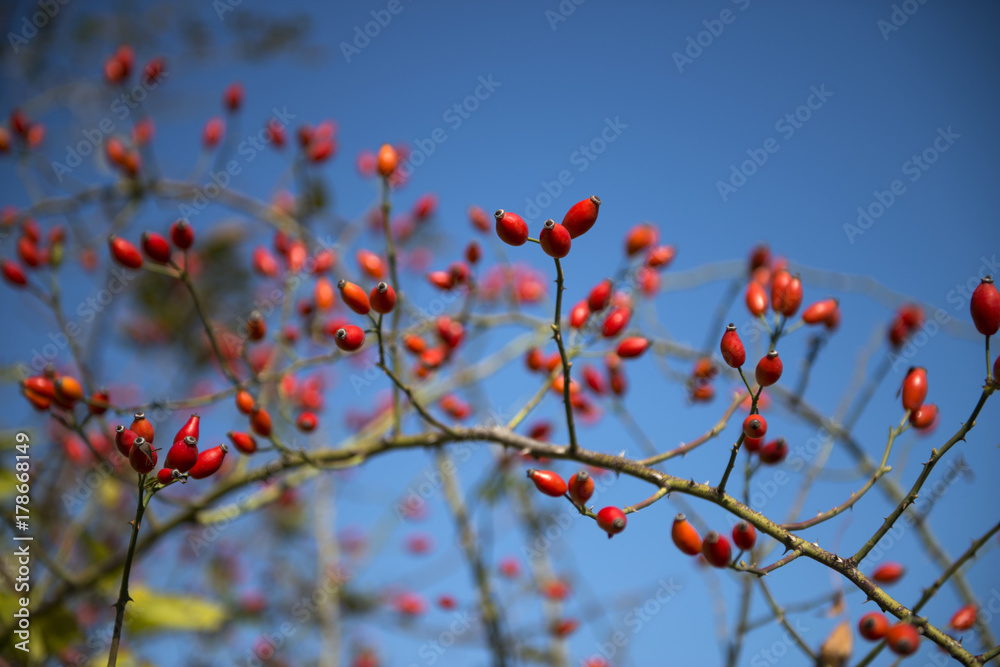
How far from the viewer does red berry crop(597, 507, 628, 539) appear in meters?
1.24

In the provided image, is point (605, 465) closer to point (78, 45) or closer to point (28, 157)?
point (28, 157)

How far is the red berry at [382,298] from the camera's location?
57.2 inches

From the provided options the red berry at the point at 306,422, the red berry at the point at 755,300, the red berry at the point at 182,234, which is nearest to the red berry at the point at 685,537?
A: the red berry at the point at 755,300

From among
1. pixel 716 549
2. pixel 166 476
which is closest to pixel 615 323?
pixel 716 549

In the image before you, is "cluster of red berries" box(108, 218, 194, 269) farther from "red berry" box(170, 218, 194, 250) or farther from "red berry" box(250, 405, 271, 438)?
"red berry" box(250, 405, 271, 438)

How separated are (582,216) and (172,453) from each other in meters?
0.93

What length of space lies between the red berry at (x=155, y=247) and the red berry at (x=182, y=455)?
2.69 feet

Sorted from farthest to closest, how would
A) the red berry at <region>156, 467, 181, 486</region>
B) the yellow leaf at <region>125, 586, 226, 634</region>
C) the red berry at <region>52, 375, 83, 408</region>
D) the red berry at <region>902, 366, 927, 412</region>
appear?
1. the yellow leaf at <region>125, 586, 226, 634</region>
2. the red berry at <region>52, 375, 83, 408</region>
3. the red berry at <region>902, 366, 927, 412</region>
4. the red berry at <region>156, 467, 181, 486</region>

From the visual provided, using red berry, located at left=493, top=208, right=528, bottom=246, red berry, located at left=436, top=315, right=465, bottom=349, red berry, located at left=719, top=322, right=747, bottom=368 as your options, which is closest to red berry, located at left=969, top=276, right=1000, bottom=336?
red berry, located at left=719, top=322, right=747, bottom=368

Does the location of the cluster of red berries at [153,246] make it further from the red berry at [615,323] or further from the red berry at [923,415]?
the red berry at [923,415]

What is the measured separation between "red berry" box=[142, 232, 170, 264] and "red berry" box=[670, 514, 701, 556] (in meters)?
1.59

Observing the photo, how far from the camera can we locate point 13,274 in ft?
7.63

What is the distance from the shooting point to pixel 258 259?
262 cm

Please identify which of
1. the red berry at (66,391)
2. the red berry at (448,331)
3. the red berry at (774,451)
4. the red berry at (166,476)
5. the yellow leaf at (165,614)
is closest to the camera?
the red berry at (166,476)
